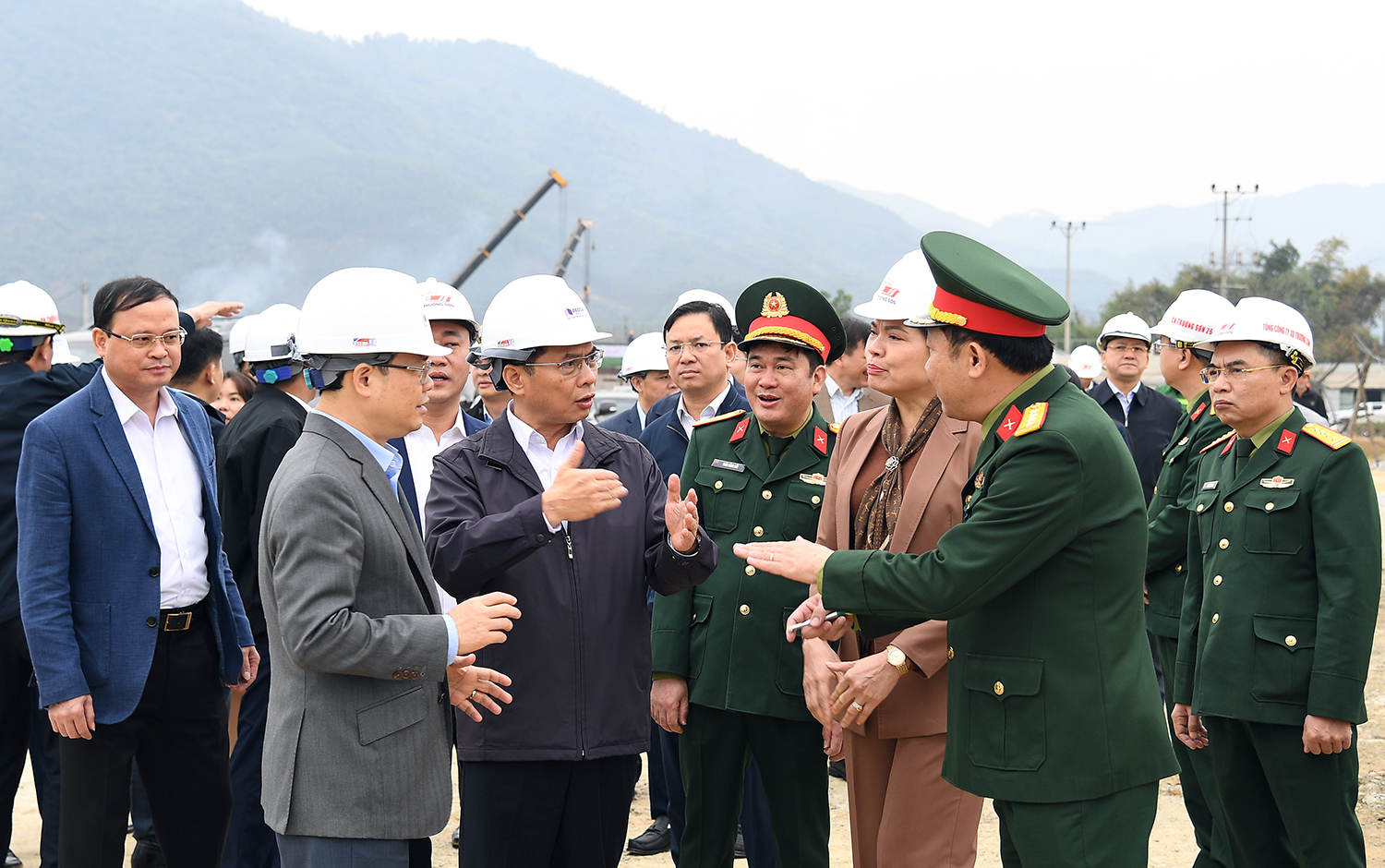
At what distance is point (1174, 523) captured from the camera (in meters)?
4.89

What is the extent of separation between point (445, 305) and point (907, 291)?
237cm

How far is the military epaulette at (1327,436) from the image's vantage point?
355cm

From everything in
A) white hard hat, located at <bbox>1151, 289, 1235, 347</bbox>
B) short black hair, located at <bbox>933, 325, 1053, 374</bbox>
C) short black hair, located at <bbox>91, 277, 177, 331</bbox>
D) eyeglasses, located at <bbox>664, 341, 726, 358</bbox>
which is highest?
white hard hat, located at <bbox>1151, 289, 1235, 347</bbox>

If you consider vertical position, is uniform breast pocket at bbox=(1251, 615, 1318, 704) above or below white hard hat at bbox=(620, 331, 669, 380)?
below

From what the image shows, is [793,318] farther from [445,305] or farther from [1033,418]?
[445,305]

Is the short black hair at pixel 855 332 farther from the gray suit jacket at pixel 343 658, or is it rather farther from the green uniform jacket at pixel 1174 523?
the gray suit jacket at pixel 343 658

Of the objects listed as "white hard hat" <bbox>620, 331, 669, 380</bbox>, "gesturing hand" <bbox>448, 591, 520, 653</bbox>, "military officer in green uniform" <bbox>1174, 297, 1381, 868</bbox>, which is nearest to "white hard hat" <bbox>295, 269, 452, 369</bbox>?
"gesturing hand" <bbox>448, 591, 520, 653</bbox>

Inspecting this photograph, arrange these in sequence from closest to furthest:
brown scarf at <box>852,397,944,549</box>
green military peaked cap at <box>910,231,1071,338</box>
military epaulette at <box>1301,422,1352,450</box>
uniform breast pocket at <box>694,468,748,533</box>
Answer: green military peaked cap at <box>910,231,1071,338</box> < brown scarf at <box>852,397,944,549</box> < military epaulette at <box>1301,422,1352,450</box> < uniform breast pocket at <box>694,468,748,533</box>

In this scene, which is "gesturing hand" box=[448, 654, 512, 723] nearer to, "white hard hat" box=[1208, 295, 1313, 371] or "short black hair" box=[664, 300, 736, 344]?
"short black hair" box=[664, 300, 736, 344]

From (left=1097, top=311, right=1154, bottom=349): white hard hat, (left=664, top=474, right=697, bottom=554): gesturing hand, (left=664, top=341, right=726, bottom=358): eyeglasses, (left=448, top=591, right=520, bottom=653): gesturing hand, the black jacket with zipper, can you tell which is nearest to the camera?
(left=448, top=591, right=520, bottom=653): gesturing hand

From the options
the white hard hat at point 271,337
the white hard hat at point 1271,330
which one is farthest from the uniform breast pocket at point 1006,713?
the white hard hat at point 271,337

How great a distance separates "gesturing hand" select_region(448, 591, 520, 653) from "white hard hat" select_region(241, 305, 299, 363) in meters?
2.30

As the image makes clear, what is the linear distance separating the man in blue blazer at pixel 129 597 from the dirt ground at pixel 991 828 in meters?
1.62

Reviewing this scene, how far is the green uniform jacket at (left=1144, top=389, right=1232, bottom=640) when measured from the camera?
189 inches
